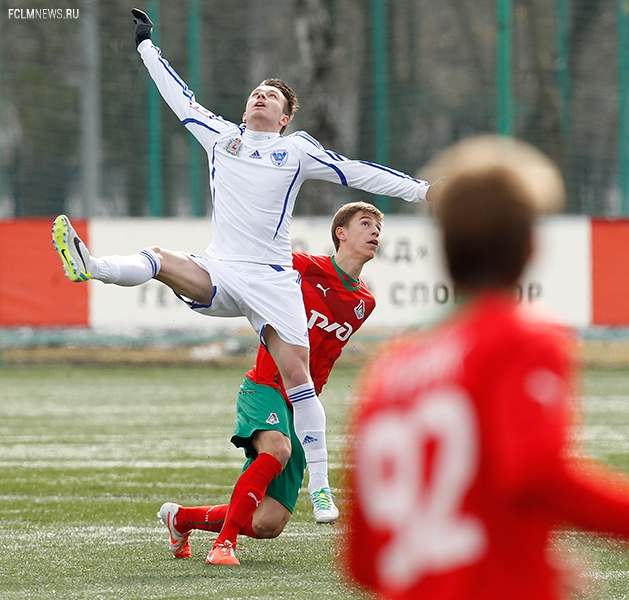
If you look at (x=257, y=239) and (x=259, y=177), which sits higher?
(x=259, y=177)

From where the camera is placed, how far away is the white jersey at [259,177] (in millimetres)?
6445

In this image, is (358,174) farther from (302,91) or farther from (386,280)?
(302,91)

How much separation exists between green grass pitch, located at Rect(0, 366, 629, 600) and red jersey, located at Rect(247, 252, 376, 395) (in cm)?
84

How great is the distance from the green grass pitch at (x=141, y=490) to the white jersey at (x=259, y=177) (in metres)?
1.39

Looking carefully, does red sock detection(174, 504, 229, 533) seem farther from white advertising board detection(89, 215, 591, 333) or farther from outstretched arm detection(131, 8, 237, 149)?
white advertising board detection(89, 215, 591, 333)

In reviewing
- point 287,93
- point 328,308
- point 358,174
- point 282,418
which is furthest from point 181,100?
point 282,418

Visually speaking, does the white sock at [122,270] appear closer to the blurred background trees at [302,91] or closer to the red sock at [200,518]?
the red sock at [200,518]

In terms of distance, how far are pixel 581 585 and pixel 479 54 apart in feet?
62.5

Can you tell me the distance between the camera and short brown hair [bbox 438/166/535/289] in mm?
2031

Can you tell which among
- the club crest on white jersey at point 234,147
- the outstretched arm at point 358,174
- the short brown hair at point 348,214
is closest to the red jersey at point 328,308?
the short brown hair at point 348,214

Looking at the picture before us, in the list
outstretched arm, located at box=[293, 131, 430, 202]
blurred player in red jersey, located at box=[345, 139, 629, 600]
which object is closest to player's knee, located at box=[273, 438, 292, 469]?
outstretched arm, located at box=[293, 131, 430, 202]

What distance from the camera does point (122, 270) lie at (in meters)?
5.85

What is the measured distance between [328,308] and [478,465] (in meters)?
4.28

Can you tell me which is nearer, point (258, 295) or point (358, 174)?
point (258, 295)
